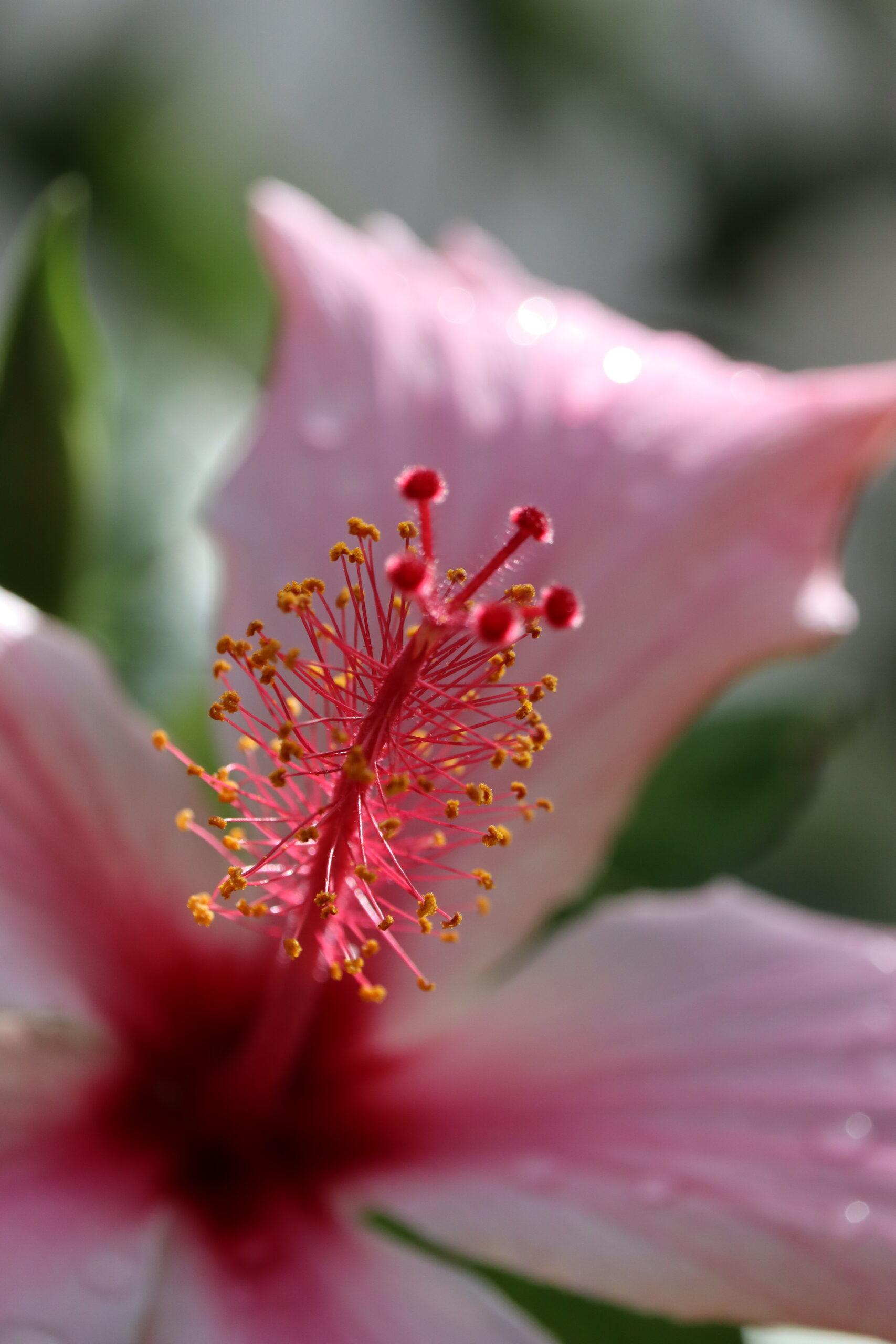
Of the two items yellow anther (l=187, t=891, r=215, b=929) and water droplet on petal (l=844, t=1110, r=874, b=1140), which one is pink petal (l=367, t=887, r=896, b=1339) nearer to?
water droplet on petal (l=844, t=1110, r=874, b=1140)

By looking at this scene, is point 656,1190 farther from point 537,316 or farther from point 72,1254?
point 537,316

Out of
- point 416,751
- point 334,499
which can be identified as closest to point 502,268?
point 334,499

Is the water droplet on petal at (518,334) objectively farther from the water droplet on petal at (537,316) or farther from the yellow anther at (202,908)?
the yellow anther at (202,908)

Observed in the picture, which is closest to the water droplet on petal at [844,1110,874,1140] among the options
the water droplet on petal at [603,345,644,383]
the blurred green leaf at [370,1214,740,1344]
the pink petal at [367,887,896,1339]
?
the pink petal at [367,887,896,1339]

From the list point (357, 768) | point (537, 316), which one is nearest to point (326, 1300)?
point (357, 768)

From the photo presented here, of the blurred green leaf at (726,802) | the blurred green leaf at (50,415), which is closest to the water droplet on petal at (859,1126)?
the blurred green leaf at (726,802)

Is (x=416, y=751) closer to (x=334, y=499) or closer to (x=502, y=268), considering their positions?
(x=334, y=499)

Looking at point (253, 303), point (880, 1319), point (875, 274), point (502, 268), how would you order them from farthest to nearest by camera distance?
point (875, 274) → point (253, 303) → point (502, 268) → point (880, 1319)
